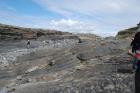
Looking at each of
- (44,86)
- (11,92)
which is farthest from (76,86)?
(11,92)

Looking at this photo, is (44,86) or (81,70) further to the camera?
(81,70)

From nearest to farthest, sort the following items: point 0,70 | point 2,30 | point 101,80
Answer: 1. point 101,80
2. point 0,70
3. point 2,30

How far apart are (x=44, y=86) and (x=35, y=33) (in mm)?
104139

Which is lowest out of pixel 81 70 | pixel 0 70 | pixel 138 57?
pixel 0 70

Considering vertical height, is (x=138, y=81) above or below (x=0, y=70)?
above

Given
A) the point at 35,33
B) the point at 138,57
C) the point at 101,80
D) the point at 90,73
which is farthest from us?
the point at 35,33

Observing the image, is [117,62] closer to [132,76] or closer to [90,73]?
[90,73]

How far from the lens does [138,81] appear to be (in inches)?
422

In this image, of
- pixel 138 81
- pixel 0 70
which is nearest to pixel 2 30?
pixel 0 70

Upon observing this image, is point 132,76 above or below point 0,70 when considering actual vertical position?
above

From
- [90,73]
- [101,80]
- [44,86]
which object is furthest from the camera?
[90,73]

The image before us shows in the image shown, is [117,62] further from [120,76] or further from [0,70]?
[0,70]

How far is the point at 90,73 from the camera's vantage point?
17703 mm

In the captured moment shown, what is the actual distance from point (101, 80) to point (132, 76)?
161 cm
